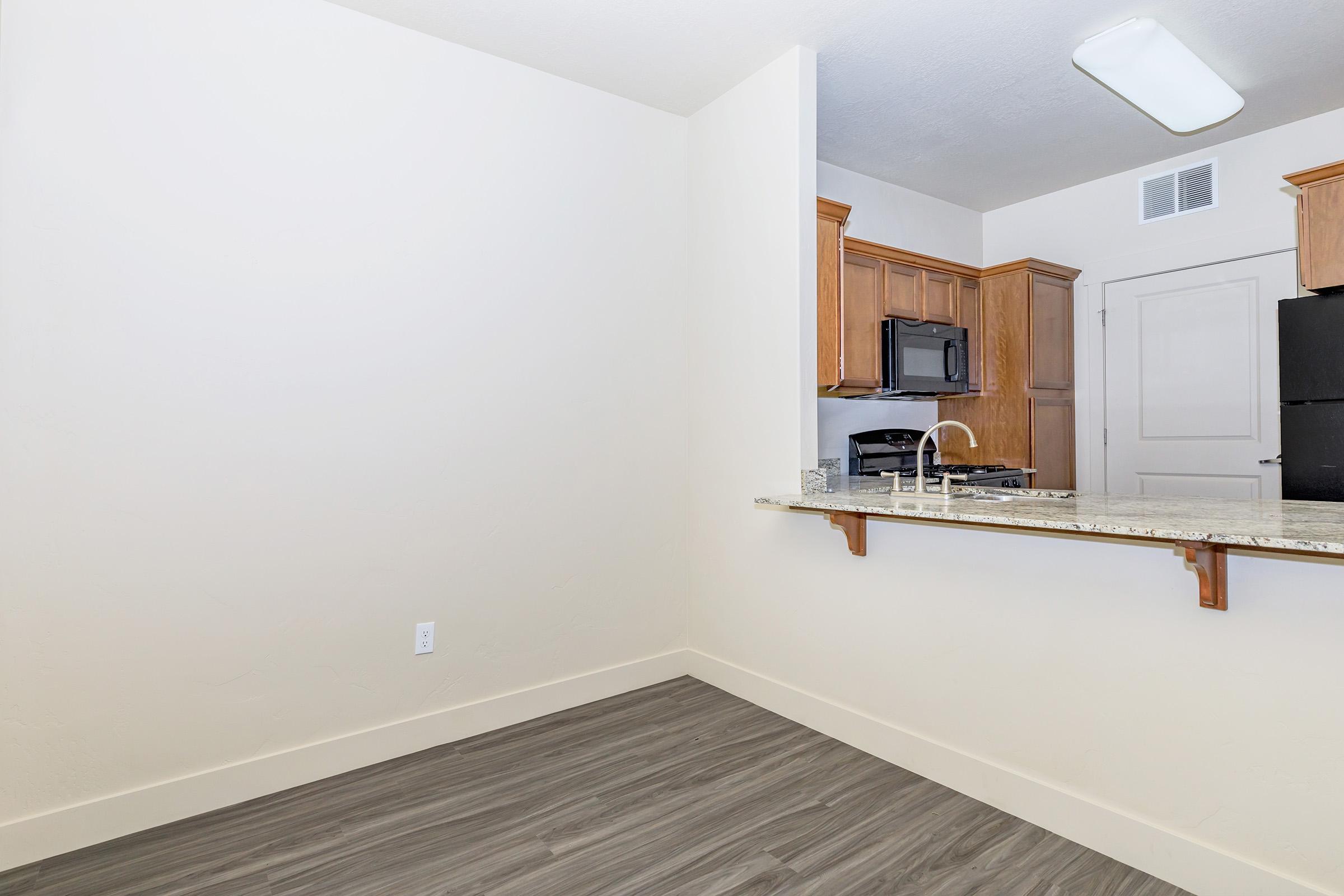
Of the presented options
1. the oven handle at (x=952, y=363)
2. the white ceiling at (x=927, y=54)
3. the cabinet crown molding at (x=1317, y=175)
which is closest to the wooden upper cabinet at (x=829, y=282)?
the white ceiling at (x=927, y=54)

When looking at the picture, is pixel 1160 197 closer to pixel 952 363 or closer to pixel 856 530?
pixel 952 363

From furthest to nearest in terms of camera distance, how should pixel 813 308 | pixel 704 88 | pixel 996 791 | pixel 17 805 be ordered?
pixel 704 88 → pixel 813 308 → pixel 996 791 → pixel 17 805

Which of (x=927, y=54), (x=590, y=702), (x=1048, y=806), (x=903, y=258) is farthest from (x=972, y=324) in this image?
(x=590, y=702)

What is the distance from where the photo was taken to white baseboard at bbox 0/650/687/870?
6.50ft

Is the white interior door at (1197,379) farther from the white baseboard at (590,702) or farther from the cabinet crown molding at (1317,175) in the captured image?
the white baseboard at (590,702)

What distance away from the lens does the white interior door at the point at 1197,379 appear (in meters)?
3.65

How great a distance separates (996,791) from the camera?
85.6 inches

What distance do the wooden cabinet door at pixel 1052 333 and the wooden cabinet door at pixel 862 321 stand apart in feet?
3.86

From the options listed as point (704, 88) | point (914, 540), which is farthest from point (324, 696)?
point (704, 88)

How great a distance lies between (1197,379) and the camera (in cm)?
391

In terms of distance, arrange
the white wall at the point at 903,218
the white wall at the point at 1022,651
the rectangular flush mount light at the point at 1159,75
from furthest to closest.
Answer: the white wall at the point at 903,218
the rectangular flush mount light at the point at 1159,75
the white wall at the point at 1022,651

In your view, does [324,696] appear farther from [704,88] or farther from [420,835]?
[704,88]

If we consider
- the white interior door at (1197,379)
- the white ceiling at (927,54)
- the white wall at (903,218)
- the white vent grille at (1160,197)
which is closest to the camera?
the white ceiling at (927,54)

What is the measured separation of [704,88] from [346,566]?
2.49m
